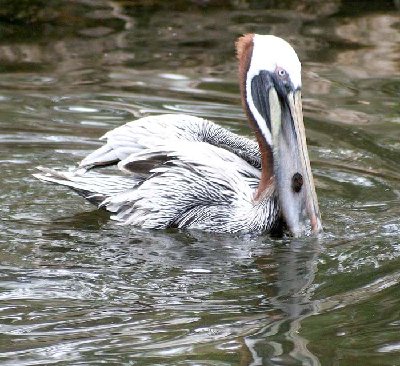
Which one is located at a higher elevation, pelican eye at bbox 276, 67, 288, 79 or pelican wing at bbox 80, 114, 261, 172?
pelican eye at bbox 276, 67, 288, 79

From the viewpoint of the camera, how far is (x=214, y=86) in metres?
9.38

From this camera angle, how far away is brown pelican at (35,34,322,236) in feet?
21.0

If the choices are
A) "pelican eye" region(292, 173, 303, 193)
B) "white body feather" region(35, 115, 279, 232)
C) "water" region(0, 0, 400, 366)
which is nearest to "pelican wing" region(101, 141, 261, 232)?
"white body feather" region(35, 115, 279, 232)

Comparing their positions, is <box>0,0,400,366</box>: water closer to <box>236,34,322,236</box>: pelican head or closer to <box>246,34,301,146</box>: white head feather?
<box>236,34,322,236</box>: pelican head

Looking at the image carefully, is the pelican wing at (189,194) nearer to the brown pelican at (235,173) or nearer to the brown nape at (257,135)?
the brown pelican at (235,173)

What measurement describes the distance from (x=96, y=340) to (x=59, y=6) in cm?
671

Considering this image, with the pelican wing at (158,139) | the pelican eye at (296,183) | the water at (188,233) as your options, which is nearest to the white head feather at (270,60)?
the pelican eye at (296,183)

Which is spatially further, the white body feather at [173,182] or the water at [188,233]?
the white body feather at [173,182]

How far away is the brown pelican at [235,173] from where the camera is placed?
21.0ft

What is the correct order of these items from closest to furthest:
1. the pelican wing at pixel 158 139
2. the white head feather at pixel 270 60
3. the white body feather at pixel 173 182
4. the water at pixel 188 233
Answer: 1. the water at pixel 188 233
2. the white head feather at pixel 270 60
3. the white body feather at pixel 173 182
4. the pelican wing at pixel 158 139

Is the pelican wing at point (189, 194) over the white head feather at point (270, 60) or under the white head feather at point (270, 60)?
under

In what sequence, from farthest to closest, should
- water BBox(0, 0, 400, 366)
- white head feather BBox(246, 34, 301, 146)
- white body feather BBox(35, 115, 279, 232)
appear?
white body feather BBox(35, 115, 279, 232) → white head feather BBox(246, 34, 301, 146) → water BBox(0, 0, 400, 366)

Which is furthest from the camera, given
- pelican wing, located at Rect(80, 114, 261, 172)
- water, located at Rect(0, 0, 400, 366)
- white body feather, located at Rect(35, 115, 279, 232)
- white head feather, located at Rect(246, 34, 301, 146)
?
pelican wing, located at Rect(80, 114, 261, 172)

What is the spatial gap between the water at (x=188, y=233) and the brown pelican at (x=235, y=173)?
128mm
